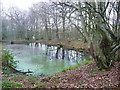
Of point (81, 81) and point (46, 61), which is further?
point (46, 61)

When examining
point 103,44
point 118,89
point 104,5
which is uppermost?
point 104,5

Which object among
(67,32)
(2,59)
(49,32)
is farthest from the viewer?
(49,32)

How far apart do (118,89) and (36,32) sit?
3669 cm

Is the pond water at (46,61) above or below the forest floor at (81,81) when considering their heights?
below

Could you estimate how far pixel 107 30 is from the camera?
513cm

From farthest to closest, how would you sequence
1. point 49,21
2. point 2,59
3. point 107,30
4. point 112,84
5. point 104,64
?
point 49,21 < point 2,59 < point 104,64 < point 107,30 < point 112,84

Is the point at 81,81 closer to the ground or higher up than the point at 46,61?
higher up

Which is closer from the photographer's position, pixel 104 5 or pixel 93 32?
pixel 104 5

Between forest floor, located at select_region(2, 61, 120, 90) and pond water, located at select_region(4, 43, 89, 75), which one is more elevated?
forest floor, located at select_region(2, 61, 120, 90)

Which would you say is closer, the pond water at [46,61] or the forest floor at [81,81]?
the forest floor at [81,81]

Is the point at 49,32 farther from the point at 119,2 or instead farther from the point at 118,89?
the point at 118,89

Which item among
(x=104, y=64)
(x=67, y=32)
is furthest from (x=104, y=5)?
(x=67, y=32)

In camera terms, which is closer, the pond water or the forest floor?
the forest floor

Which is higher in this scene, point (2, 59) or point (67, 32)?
point (67, 32)
